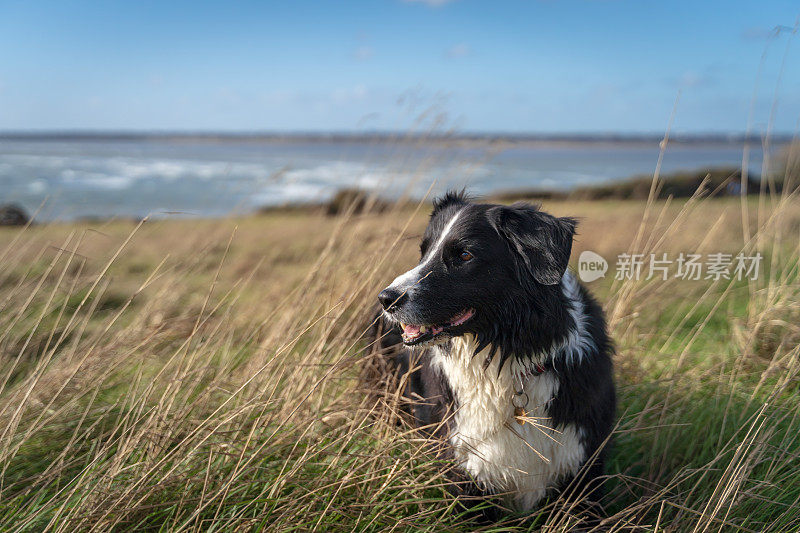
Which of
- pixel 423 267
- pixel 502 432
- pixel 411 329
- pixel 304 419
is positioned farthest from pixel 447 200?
pixel 304 419

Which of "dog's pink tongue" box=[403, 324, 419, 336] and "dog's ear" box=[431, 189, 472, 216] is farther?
"dog's ear" box=[431, 189, 472, 216]

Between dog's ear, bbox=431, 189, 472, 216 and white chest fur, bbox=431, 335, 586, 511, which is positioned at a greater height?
dog's ear, bbox=431, 189, 472, 216

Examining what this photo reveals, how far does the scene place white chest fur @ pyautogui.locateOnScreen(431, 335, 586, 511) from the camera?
238cm

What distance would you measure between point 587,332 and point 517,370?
1.26ft

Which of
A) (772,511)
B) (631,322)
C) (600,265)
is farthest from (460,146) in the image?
(772,511)

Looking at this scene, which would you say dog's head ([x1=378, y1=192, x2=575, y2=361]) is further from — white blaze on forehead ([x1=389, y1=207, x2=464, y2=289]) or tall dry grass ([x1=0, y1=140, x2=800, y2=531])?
tall dry grass ([x1=0, y1=140, x2=800, y2=531])

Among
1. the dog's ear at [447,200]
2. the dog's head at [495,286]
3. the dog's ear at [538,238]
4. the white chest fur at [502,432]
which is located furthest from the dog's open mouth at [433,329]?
the dog's ear at [447,200]

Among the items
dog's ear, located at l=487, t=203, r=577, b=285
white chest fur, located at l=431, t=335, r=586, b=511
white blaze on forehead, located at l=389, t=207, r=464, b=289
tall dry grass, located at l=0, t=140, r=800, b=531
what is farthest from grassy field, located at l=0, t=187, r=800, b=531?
dog's ear, located at l=487, t=203, r=577, b=285

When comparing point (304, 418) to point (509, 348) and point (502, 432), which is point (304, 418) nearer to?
point (502, 432)

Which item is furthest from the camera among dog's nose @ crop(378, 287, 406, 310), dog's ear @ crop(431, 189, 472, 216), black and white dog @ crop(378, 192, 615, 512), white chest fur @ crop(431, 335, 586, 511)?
dog's ear @ crop(431, 189, 472, 216)

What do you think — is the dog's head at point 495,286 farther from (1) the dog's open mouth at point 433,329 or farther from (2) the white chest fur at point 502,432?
(2) the white chest fur at point 502,432

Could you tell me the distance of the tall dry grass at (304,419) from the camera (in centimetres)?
221

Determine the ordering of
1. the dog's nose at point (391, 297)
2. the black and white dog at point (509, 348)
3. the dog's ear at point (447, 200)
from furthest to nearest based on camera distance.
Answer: the dog's ear at point (447, 200) → the black and white dog at point (509, 348) → the dog's nose at point (391, 297)

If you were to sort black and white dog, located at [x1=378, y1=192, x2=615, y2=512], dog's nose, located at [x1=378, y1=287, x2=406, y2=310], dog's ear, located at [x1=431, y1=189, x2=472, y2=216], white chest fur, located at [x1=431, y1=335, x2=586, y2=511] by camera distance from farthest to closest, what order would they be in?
dog's ear, located at [x1=431, y1=189, x2=472, y2=216], white chest fur, located at [x1=431, y1=335, x2=586, y2=511], black and white dog, located at [x1=378, y1=192, x2=615, y2=512], dog's nose, located at [x1=378, y1=287, x2=406, y2=310]
